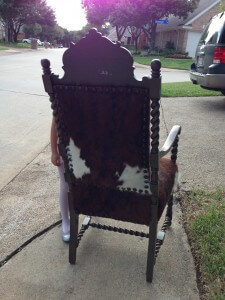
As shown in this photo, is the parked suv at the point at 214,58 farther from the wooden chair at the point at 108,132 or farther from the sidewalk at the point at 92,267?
the wooden chair at the point at 108,132

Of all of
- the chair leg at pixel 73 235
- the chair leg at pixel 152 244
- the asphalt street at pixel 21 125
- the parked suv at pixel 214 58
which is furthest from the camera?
the parked suv at pixel 214 58

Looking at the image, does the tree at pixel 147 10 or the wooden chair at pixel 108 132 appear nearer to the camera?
the wooden chair at pixel 108 132

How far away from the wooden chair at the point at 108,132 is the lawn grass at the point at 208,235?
0.39 meters

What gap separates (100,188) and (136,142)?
460 millimetres

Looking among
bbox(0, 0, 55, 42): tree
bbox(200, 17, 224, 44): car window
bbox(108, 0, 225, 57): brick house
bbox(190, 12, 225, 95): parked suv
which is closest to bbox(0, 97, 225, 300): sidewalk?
bbox(190, 12, 225, 95): parked suv

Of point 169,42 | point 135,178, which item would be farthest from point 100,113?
point 169,42

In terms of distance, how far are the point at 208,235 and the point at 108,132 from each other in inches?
51.4

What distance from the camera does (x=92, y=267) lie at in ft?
8.07

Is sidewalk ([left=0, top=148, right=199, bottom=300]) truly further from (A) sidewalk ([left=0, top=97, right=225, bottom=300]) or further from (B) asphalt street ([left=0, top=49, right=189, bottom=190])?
(B) asphalt street ([left=0, top=49, right=189, bottom=190])

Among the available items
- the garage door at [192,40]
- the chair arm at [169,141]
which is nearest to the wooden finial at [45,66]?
the chair arm at [169,141]

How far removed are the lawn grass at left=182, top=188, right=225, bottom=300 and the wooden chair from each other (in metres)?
0.39

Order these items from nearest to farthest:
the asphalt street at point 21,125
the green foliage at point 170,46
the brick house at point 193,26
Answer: the asphalt street at point 21,125 < the brick house at point 193,26 < the green foliage at point 170,46

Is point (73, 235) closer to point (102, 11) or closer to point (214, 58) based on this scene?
point (214, 58)

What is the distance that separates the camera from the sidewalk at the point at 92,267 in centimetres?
223
